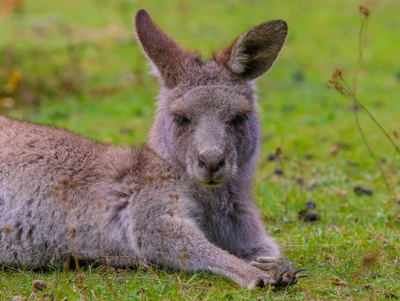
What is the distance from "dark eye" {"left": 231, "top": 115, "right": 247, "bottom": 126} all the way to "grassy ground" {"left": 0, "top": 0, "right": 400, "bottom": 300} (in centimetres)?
123

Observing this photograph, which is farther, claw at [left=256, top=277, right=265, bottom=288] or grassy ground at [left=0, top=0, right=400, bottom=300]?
grassy ground at [left=0, top=0, right=400, bottom=300]

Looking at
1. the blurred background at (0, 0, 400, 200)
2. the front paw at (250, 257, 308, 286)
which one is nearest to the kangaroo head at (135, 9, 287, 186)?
the front paw at (250, 257, 308, 286)

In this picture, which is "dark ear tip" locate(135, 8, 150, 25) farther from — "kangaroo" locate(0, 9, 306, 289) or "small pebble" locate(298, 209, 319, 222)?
"small pebble" locate(298, 209, 319, 222)

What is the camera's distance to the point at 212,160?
552 centimetres

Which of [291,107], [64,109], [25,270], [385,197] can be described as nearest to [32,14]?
[64,109]

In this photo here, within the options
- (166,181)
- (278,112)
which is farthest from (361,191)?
(278,112)

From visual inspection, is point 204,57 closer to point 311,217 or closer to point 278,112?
point 311,217

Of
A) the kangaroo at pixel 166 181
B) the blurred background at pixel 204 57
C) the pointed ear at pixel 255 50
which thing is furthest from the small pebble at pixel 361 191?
the pointed ear at pixel 255 50

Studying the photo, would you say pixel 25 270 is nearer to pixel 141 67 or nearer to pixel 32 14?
pixel 141 67

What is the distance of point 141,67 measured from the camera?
17.2 m

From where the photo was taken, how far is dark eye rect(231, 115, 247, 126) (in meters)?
5.98

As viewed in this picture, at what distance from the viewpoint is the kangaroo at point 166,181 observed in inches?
224

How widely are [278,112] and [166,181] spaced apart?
8.67m

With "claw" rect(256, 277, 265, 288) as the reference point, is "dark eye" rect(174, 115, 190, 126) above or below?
above
